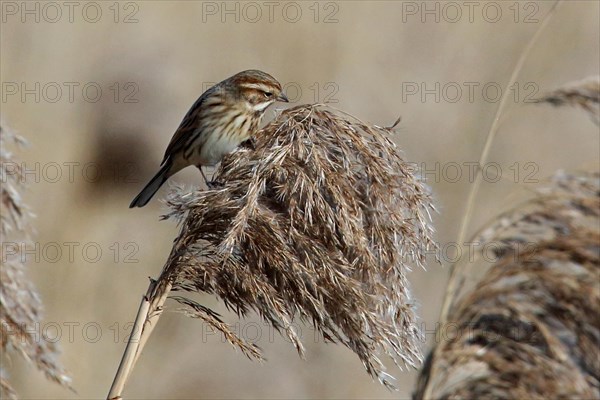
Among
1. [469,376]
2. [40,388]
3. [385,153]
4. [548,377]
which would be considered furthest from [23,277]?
[40,388]

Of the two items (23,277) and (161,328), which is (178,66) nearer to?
(161,328)

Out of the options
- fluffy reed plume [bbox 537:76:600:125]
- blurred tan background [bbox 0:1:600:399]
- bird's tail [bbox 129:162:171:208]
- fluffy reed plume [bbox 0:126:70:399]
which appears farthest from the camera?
blurred tan background [bbox 0:1:600:399]

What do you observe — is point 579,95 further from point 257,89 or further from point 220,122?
point 220,122

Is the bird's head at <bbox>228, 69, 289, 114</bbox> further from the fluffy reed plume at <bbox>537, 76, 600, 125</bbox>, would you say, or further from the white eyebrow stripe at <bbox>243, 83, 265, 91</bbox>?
the fluffy reed plume at <bbox>537, 76, 600, 125</bbox>

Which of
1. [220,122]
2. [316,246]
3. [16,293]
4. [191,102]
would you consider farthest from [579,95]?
[191,102]

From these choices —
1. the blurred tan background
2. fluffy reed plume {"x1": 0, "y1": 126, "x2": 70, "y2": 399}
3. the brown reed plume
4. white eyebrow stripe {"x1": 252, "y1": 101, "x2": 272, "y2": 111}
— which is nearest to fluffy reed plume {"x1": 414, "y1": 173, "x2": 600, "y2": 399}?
the brown reed plume

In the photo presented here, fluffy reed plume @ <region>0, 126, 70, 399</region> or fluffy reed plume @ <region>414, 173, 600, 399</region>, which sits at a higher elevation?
fluffy reed plume @ <region>414, 173, 600, 399</region>
